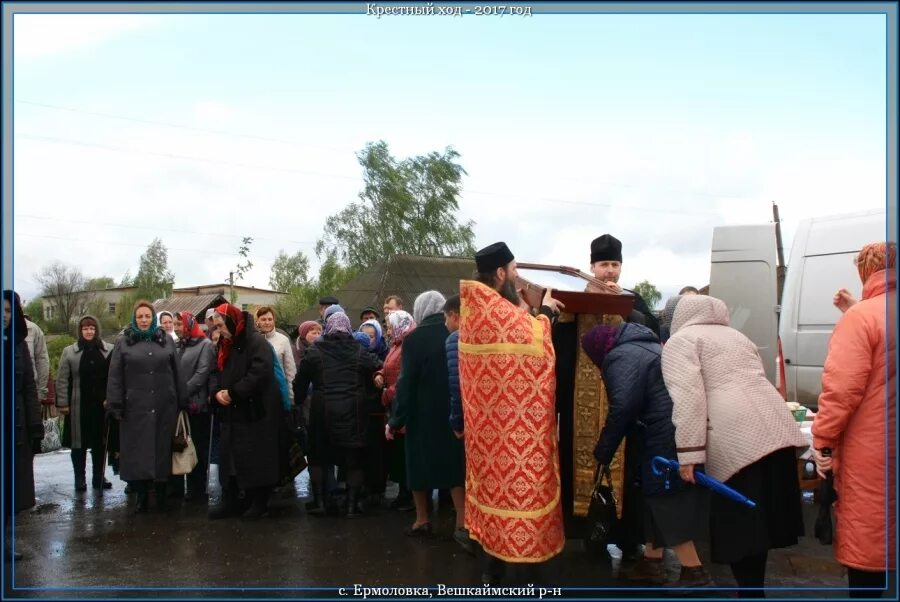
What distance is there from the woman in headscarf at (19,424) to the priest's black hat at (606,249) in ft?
12.8

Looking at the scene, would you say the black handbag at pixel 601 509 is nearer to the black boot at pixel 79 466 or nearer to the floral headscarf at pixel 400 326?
the floral headscarf at pixel 400 326

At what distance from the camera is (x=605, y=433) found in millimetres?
4695

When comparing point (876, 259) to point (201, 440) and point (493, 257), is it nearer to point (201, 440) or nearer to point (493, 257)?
point (493, 257)

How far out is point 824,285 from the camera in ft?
28.5

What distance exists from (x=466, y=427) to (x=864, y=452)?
6.58 ft

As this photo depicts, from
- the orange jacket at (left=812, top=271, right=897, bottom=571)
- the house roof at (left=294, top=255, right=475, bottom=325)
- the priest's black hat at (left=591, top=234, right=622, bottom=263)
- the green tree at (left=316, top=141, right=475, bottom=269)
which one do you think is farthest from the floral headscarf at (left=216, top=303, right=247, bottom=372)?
the green tree at (left=316, top=141, right=475, bottom=269)

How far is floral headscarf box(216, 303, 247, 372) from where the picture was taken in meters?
7.26

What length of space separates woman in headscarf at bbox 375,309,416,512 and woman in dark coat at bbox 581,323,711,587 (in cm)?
257

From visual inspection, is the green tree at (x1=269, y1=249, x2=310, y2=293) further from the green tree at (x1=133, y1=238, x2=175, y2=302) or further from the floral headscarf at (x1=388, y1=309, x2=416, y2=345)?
the floral headscarf at (x1=388, y1=309, x2=416, y2=345)

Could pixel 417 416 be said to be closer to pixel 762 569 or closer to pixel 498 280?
pixel 498 280

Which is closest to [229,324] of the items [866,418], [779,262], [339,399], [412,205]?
[339,399]

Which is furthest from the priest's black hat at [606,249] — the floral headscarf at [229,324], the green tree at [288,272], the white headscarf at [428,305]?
the green tree at [288,272]

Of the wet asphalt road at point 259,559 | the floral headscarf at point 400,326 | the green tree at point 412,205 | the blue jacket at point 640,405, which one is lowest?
the wet asphalt road at point 259,559

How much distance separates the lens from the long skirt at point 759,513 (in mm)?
4445
